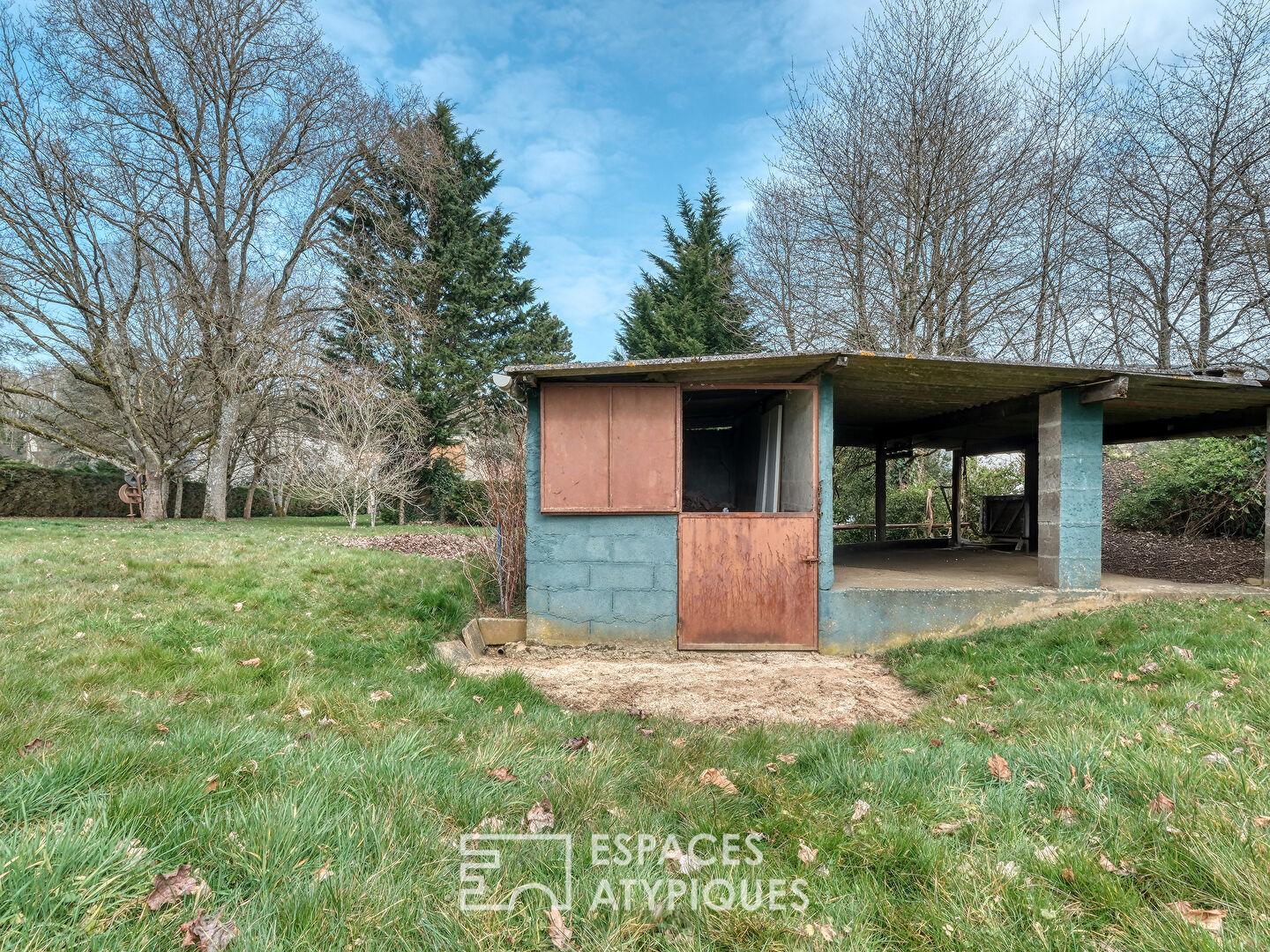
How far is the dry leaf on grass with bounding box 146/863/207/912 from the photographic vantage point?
1516 millimetres

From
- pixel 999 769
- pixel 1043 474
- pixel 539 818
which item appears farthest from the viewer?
pixel 1043 474

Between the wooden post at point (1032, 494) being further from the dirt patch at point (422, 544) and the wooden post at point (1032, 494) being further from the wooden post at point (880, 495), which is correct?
the dirt patch at point (422, 544)

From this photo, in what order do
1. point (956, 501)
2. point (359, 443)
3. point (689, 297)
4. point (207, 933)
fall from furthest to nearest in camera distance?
1. point (689, 297)
2. point (359, 443)
3. point (956, 501)
4. point (207, 933)

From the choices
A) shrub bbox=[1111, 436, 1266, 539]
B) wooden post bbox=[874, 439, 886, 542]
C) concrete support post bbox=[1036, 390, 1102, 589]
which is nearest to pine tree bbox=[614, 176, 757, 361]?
wooden post bbox=[874, 439, 886, 542]

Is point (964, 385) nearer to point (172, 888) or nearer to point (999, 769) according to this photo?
point (999, 769)

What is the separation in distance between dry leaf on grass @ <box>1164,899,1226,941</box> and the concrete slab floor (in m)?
4.58

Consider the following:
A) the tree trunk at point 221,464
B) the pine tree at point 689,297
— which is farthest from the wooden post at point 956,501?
the tree trunk at point 221,464

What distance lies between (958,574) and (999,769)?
19.0 feet

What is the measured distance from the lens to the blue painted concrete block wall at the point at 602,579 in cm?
610

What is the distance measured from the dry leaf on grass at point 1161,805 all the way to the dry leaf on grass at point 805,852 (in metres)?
1.24

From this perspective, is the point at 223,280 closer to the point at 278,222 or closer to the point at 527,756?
the point at 278,222

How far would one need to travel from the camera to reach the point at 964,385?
6684 mm

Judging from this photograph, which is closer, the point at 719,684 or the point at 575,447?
the point at 719,684

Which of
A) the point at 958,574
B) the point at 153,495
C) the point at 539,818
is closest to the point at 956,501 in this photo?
the point at 958,574
